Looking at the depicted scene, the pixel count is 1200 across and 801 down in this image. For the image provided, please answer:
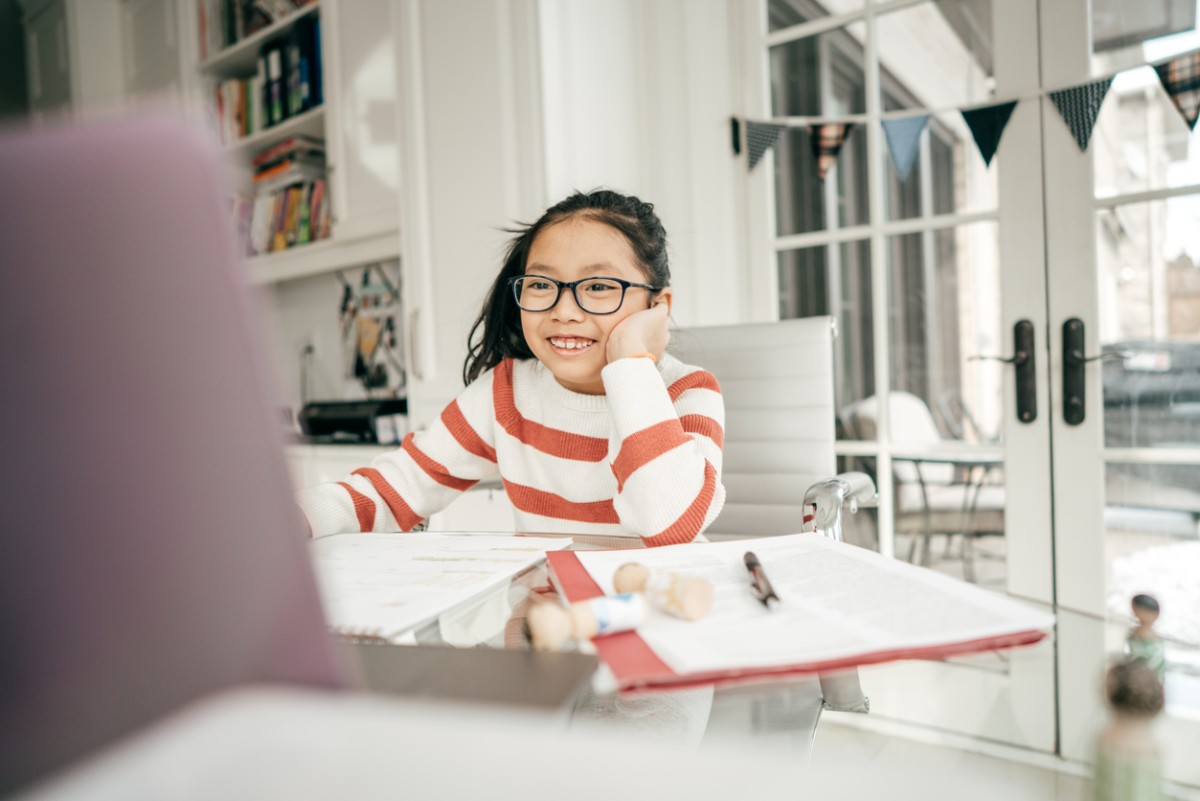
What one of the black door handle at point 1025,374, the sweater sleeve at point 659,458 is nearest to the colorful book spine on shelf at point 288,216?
the sweater sleeve at point 659,458

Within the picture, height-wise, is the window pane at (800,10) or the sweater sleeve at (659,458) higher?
the window pane at (800,10)

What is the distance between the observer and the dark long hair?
118 centimetres

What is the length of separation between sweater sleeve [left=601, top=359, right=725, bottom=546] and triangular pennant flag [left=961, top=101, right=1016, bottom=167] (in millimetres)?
1398

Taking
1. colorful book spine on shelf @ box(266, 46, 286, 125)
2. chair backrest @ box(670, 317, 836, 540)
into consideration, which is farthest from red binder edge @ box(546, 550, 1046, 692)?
colorful book spine on shelf @ box(266, 46, 286, 125)

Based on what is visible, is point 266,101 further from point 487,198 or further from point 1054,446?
point 1054,446

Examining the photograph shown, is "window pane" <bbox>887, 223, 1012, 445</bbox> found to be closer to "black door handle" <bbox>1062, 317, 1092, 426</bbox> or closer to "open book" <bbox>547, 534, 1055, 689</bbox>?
"black door handle" <bbox>1062, 317, 1092, 426</bbox>

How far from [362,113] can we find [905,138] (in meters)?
1.82

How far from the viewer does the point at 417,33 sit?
2244 mm

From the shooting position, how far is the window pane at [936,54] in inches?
76.4

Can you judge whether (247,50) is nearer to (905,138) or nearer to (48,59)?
(48,59)

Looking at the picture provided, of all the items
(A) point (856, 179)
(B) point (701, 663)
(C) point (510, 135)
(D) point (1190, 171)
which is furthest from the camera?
(A) point (856, 179)

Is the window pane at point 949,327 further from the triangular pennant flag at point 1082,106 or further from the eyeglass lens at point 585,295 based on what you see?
the eyeglass lens at point 585,295

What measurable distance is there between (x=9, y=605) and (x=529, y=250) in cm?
102

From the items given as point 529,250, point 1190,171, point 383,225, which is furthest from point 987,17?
point 383,225
